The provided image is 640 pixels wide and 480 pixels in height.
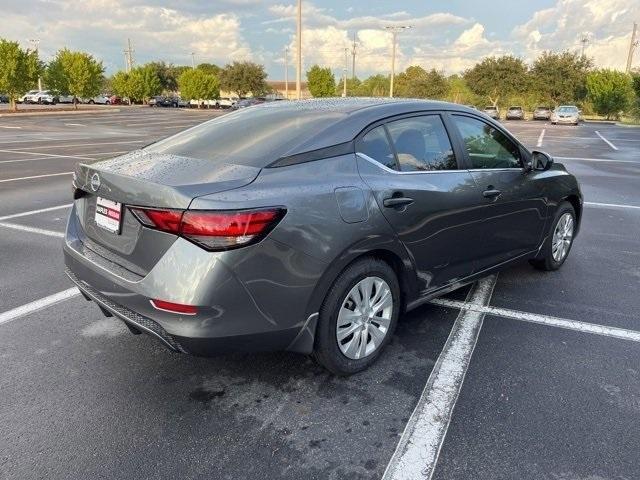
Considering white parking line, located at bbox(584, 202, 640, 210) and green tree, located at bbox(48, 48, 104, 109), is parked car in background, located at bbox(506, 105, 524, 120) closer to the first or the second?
green tree, located at bbox(48, 48, 104, 109)

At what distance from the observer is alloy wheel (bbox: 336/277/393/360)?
10.1 ft

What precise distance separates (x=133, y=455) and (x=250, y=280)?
988mm

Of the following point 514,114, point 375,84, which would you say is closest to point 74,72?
point 514,114

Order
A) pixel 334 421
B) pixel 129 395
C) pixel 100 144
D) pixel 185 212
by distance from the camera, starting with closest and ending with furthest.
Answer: pixel 185 212 → pixel 334 421 → pixel 129 395 → pixel 100 144

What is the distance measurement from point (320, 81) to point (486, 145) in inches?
2582

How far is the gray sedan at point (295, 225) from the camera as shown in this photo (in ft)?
8.34

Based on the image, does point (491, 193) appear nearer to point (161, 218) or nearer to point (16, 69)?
point (161, 218)

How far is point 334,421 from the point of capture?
279 cm

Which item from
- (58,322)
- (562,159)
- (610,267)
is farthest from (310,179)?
(562,159)

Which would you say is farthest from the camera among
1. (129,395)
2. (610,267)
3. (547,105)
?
(547,105)

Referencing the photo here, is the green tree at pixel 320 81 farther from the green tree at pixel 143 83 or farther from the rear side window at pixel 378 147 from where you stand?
the rear side window at pixel 378 147

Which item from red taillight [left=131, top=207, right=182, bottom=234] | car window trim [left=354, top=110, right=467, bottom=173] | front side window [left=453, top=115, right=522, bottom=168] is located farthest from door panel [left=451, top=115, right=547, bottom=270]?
red taillight [left=131, top=207, right=182, bottom=234]

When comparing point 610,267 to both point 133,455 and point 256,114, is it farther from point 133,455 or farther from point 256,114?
point 133,455

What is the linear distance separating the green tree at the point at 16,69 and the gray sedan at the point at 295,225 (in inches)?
1634
